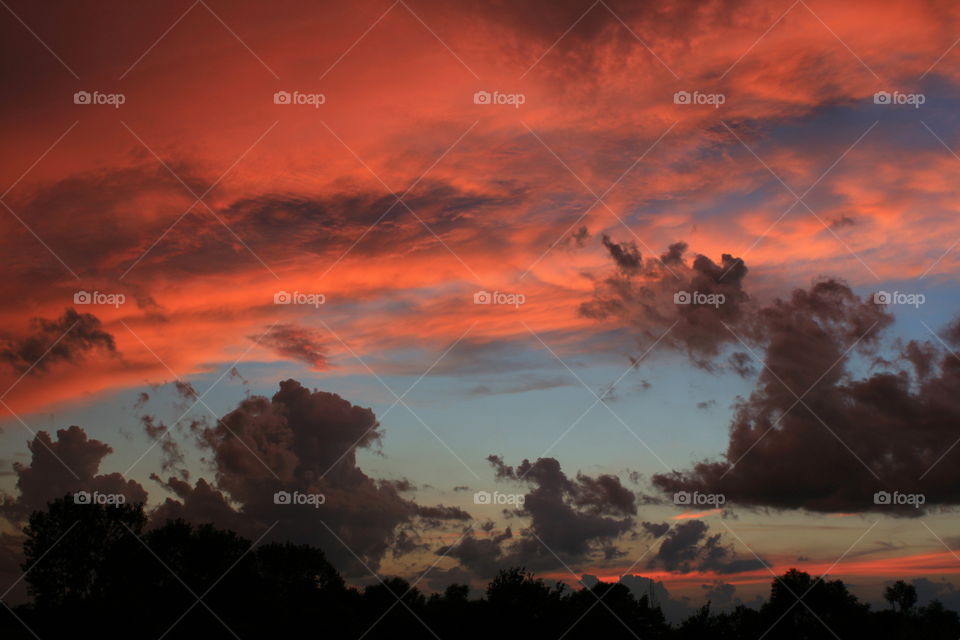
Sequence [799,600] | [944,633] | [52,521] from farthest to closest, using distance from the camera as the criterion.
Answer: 1. [944,633]
2. [799,600]
3. [52,521]

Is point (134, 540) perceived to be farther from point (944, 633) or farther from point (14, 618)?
point (944, 633)

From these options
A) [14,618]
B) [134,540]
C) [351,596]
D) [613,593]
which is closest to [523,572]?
[613,593]

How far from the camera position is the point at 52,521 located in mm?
104812

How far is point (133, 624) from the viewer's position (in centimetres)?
7431

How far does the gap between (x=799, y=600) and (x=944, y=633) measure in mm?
29689

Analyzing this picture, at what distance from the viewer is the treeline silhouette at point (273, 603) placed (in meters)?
79.5

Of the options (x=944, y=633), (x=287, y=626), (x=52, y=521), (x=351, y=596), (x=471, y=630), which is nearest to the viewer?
(x=287, y=626)

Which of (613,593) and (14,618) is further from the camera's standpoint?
(613,593)

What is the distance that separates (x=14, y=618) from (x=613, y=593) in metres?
67.3

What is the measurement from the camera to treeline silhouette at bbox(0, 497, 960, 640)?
79.5m

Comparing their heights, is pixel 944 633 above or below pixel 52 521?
below

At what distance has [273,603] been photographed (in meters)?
85.9

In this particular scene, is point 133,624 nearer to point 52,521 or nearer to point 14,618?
point 14,618

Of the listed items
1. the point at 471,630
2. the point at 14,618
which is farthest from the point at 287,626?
the point at 14,618
